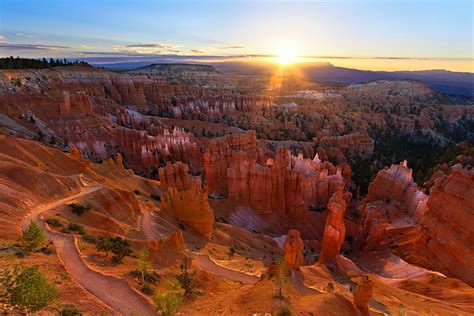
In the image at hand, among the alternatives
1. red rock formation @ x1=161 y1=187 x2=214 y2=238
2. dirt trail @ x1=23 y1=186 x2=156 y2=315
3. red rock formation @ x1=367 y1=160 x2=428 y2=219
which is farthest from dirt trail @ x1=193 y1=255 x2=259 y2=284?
red rock formation @ x1=367 y1=160 x2=428 y2=219

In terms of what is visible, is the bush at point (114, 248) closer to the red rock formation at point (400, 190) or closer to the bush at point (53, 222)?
the bush at point (53, 222)

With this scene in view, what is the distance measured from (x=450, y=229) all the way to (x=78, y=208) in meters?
24.3

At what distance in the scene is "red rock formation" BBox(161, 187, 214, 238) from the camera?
22859mm

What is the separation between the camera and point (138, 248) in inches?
559

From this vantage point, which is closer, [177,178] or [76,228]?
[76,228]

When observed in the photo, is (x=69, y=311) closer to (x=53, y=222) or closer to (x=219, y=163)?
(x=53, y=222)

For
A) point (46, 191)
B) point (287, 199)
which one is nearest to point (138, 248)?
point (46, 191)

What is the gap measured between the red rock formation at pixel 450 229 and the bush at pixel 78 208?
23.0 meters

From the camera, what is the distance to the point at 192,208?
23188mm

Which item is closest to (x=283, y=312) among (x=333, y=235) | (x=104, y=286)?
(x=104, y=286)

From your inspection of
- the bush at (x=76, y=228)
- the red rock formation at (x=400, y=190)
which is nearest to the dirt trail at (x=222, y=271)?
the bush at (x=76, y=228)

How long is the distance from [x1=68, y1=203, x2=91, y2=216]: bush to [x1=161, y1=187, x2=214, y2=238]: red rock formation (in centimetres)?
755

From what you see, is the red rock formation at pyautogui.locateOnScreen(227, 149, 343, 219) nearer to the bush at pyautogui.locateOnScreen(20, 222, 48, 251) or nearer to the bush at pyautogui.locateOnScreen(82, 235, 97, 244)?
the bush at pyautogui.locateOnScreen(82, 235, 97, 244)

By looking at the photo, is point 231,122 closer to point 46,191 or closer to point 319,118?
point 319,118
